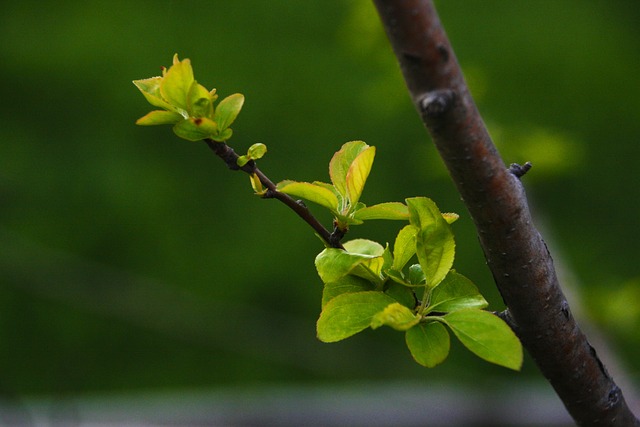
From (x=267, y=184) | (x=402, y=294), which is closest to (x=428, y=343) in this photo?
(x=402, y=294)

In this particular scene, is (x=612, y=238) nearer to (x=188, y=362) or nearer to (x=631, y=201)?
(x=631, y=201)

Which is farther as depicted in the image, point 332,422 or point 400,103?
point 332,422

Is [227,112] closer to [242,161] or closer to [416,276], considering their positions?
[242,161]

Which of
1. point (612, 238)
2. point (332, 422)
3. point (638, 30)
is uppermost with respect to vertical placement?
point (638, 30)

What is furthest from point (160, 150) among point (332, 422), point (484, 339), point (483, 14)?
point (484, 339)

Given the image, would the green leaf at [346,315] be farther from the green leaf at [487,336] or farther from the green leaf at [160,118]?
the green leaf at [160,118]

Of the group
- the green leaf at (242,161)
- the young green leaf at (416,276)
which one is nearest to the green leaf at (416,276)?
the young green leaf at (416,276)
